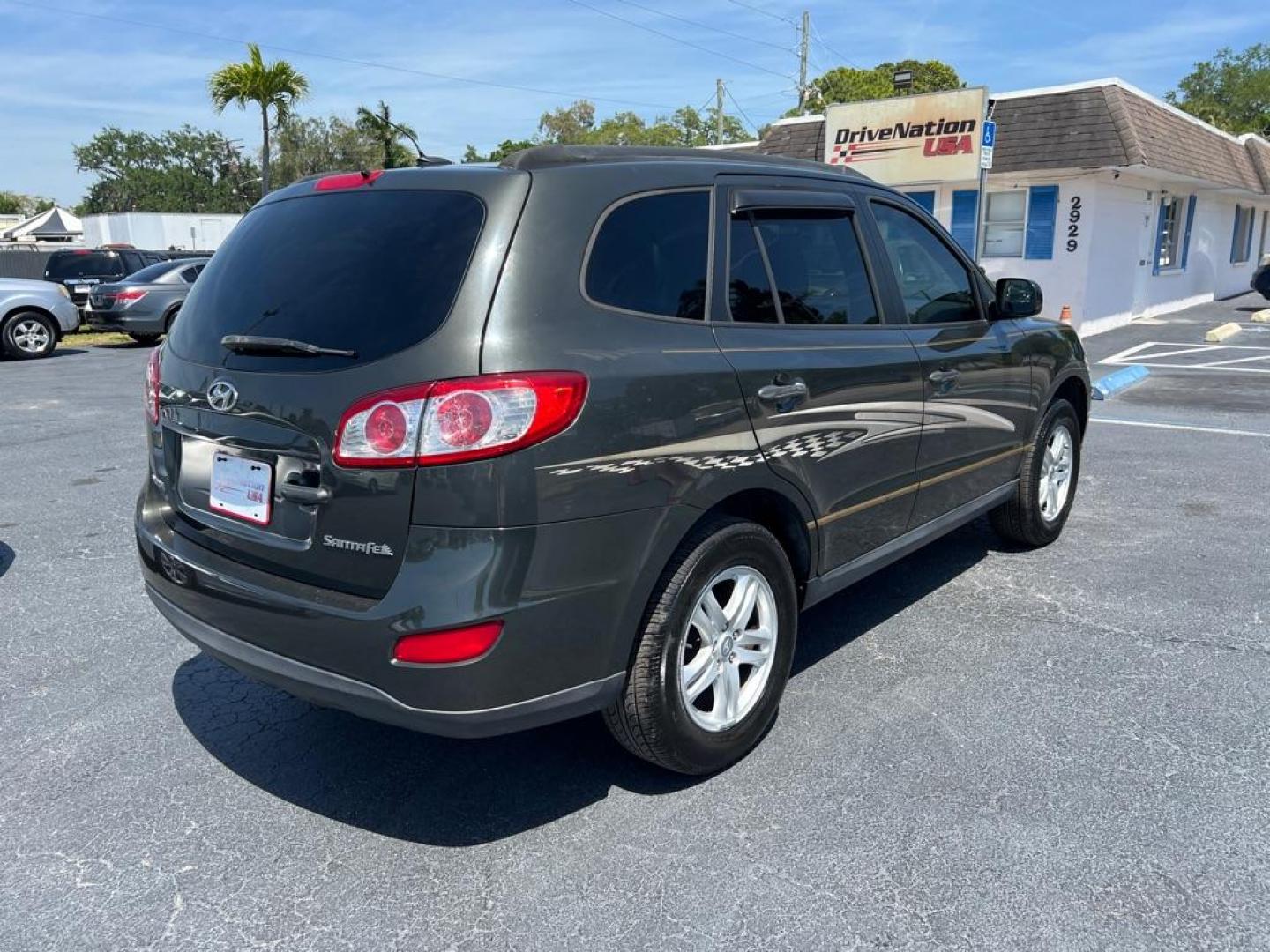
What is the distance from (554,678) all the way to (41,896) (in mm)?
1464

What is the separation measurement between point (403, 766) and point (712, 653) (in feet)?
3.60

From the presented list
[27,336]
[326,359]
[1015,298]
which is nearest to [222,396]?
[326,359]

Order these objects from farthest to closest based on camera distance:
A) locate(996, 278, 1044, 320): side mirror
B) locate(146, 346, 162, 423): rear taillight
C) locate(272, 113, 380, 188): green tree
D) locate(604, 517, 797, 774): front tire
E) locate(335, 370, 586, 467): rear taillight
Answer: locate(272, 113, 380, 188): green tree
locate(996, 278, 1044, 320): side mirror
locate(146, 346, 162, 423): rear taillight
locate(604, 517, 797, 774): front tire
locate(335, 370, 586, 467): rear taillight

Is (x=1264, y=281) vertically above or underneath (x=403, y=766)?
above

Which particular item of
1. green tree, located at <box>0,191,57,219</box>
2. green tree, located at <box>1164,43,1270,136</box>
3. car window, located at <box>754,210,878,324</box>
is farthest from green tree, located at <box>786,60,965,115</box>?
green tree, located at <box>0,191,57,219</box>

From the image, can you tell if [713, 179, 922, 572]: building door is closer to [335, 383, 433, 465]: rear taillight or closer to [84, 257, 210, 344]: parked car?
[335, 383, 433, 465]: rear taillight

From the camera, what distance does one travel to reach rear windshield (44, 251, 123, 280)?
69.8 ft

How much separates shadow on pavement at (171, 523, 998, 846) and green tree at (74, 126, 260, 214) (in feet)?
278

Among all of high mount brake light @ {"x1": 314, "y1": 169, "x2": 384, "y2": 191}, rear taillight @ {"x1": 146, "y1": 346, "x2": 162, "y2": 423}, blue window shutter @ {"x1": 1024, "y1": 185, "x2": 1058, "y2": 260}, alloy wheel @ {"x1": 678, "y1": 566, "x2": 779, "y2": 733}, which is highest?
blue window shutter @ {"x1": 1024, "y1": 185, "x2": 1058, "y2": 260}

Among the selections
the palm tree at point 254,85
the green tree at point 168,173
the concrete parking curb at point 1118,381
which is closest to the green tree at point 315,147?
the green tree at point 168,173

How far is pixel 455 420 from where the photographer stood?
2.37 metres

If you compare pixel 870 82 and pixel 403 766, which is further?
pixel 870 82

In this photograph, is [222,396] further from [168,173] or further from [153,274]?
[168,173]

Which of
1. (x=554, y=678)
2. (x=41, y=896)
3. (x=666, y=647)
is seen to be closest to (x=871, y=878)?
(x=666, y=647)
